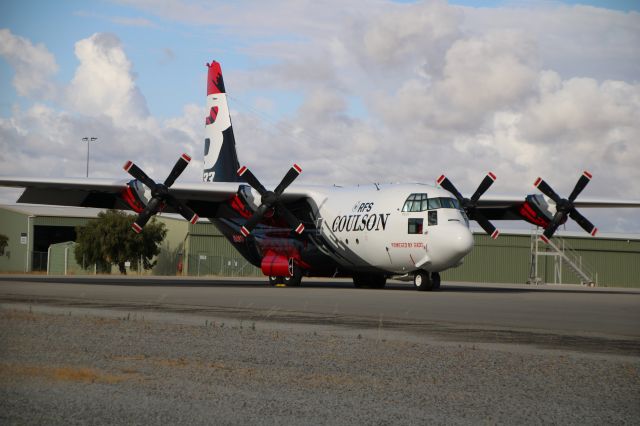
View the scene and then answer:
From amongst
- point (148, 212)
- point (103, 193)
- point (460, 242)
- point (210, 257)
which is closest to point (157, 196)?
point (148, 212)

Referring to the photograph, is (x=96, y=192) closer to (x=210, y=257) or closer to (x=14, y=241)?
(x=210, y=257)

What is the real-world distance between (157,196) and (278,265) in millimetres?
6088

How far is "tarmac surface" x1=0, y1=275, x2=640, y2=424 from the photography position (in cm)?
799

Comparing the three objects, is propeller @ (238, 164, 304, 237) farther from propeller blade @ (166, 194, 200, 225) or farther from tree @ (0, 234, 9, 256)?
tree @ (0, 234, 9, 256)

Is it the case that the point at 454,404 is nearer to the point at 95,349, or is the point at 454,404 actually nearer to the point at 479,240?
the point at 95,349

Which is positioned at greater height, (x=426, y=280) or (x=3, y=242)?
(x=3, y=242)

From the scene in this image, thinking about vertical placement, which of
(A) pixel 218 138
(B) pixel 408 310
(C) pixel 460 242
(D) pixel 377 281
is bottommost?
(B) pixel 408 310

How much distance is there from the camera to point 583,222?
3600 cm

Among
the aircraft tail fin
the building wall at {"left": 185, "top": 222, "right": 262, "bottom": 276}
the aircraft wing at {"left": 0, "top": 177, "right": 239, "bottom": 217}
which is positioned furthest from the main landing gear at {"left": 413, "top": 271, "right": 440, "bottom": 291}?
the building wall at {"left": 185, "top": 222, "right": 262, "bottom": 276}

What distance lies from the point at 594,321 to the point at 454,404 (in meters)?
11.3

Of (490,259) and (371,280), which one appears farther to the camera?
(490,259)

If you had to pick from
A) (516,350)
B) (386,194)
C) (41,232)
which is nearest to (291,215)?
(386,194)

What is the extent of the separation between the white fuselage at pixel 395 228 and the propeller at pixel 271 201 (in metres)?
1.57

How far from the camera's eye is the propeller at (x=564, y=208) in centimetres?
3597
